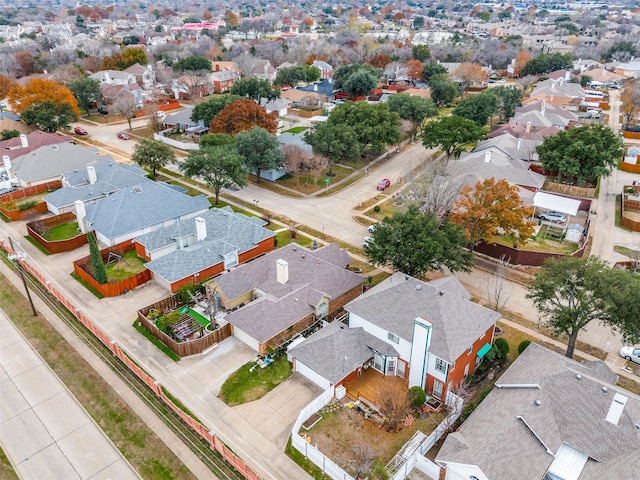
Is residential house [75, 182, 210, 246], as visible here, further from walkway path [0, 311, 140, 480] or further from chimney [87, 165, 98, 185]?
walkway path [0, 311, 140, 480]

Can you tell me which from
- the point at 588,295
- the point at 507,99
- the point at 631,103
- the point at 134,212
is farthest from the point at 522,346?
the point at 631,103

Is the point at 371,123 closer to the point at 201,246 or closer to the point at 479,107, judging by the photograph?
the point at 479,107

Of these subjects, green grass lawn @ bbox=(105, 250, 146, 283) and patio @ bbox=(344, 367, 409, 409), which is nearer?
patio @ bbox=(344, 367, 409, 409)

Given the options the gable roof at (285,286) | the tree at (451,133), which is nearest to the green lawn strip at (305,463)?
the gable roof at (285,286)

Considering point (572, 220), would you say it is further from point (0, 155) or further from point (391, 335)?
point (0, 155)

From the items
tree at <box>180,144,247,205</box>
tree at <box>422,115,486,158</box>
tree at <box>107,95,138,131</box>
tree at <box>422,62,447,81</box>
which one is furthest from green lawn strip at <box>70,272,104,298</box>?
tree at <box>422,62,447,81</box>

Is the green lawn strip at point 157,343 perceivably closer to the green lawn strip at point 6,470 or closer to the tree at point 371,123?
the green lawn strip at point 6,470
